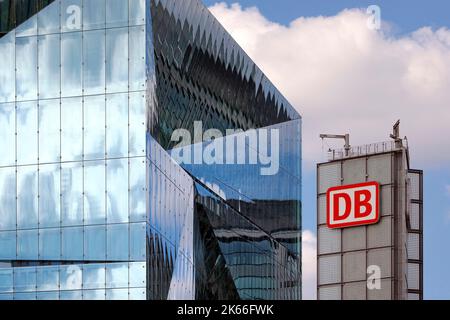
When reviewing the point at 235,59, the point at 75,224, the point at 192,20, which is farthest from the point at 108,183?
the point at 235,59

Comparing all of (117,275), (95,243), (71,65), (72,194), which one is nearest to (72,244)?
(95,243)

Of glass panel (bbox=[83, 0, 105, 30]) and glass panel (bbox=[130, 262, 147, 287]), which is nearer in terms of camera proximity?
glass panel (bbox=[130, 262, 147, 287])

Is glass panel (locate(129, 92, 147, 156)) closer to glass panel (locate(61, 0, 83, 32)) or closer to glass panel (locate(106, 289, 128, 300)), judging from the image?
glass panel (locate(61, 0, 83, 32))

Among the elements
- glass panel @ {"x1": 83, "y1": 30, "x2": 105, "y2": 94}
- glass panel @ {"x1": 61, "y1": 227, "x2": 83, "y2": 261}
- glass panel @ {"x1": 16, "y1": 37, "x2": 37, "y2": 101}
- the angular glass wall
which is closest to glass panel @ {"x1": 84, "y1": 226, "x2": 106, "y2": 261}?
the angular glass wall

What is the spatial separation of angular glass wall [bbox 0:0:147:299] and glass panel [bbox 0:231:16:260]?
5 centimetres

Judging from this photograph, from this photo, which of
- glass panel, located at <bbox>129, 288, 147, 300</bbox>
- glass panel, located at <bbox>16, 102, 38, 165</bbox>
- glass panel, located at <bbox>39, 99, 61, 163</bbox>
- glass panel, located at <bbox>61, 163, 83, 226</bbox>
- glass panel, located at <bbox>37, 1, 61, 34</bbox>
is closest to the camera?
glass panel, located at <bbox>129, 288, 147, 300</bbox>

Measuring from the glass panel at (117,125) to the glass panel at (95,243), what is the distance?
3.94m

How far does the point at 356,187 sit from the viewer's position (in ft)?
403

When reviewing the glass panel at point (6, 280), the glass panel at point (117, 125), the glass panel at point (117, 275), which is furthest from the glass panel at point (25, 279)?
the glass panel at point (117, 125)

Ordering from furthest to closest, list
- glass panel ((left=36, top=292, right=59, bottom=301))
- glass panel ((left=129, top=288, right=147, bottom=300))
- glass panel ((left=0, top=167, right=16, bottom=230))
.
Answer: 1. glass panel ((left=0, top=167, right=16, bottom=230))
2. glass panel ((left=36, top=292, right=59, bottom=301))
3. glass panel ((left=129, top=288, right=147, bottom=300))

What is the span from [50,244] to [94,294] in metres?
4.11

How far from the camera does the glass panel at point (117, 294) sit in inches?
2830

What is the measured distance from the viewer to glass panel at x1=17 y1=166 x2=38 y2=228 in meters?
76.1
